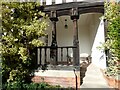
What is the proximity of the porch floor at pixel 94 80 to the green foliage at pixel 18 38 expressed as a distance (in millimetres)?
2416

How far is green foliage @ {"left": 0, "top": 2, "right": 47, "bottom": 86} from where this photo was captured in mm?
7360

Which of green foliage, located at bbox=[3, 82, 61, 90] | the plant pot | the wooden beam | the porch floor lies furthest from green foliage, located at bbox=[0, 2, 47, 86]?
the plant pot

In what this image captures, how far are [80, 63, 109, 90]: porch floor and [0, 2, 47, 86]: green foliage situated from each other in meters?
2.42

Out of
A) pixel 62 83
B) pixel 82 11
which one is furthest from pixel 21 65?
pixel 82 11

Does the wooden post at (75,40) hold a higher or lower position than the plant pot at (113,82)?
higher

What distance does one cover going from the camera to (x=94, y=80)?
→ 8.32m

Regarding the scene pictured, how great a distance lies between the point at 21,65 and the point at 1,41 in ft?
4.34

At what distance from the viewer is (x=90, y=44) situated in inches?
498

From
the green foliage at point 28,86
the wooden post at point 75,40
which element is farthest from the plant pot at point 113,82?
the green foliage at point 28,86

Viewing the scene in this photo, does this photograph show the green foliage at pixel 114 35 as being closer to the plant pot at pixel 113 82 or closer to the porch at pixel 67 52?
the plant pot at pixel 113 82

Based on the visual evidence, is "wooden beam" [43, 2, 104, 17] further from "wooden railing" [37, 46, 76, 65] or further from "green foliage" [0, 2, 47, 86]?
"wooden railing" [37, 46, 76, 65]

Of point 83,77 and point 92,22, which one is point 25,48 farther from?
point 92,22

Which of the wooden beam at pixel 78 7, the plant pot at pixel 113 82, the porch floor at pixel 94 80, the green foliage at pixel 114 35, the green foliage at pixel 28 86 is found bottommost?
the porch floor at pixel 94 80

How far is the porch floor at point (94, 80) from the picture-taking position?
7785 mm
